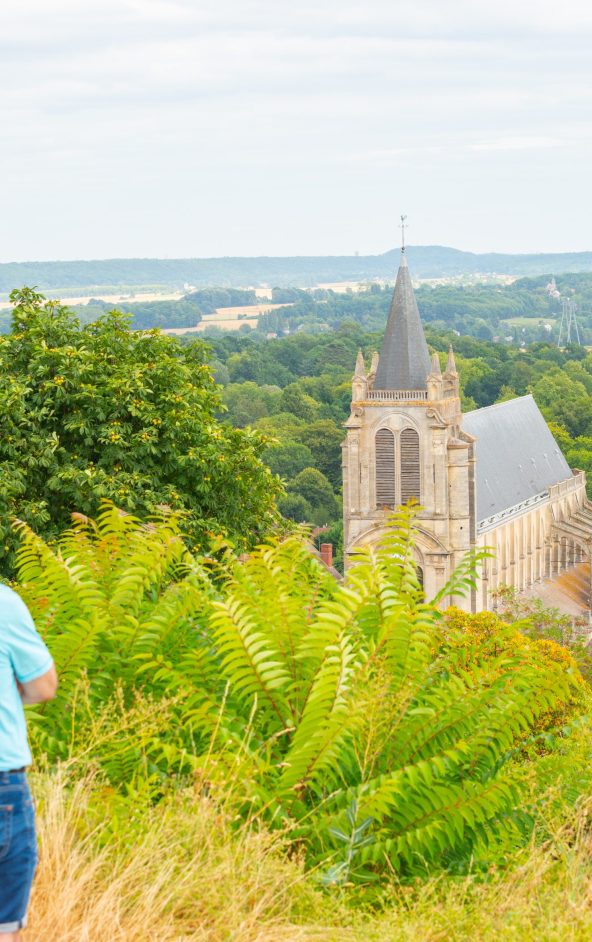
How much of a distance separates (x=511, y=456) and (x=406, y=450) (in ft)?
48.0

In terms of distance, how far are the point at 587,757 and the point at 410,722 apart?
331 centimetres

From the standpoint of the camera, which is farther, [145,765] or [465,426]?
[465,426]

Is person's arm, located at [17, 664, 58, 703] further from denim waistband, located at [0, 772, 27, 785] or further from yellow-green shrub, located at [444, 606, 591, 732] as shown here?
yellow-green shrub, located at [444, 606, 591, 732]

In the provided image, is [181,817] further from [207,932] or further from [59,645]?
[59,645]

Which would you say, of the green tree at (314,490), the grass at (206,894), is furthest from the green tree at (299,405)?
the grass at (206,894)

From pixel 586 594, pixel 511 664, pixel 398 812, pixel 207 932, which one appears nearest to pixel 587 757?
pixel 511 664

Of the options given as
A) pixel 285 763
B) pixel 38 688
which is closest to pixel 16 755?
pixel 38 688

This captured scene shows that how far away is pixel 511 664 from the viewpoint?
10.1 m

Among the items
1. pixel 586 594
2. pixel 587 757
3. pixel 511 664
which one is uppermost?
pixel 511 664

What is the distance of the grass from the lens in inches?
291

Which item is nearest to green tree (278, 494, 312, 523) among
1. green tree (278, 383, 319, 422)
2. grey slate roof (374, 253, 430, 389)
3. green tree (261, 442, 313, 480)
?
green tree (261, 442, 313, 480)

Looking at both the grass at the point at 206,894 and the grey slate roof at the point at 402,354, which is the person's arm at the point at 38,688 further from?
the grey slate roof at the point at 402,354

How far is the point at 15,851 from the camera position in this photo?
6.69 m

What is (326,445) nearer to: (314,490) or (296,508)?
(314,490)
